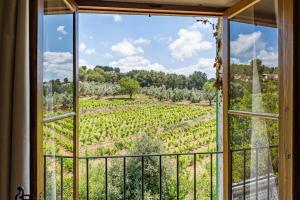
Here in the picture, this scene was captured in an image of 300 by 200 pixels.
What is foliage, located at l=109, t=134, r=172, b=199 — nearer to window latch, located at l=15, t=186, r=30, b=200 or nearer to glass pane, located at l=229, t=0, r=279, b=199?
glass pane, located at l=229, t=0, r=279, b=199

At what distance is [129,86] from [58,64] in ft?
4.57

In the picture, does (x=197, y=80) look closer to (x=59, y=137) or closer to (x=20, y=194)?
(x=59, y=137)

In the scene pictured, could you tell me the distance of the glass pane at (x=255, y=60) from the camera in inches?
77.7

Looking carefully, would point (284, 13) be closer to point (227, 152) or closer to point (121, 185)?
point (227, 152)

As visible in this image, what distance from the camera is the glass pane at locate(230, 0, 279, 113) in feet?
6.47

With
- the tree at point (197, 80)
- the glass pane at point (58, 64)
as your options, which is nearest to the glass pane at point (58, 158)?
the glass pane at point (58, 64)

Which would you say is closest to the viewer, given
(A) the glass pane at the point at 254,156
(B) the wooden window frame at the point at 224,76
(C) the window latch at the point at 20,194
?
(C) the window latch at the point at 20,194

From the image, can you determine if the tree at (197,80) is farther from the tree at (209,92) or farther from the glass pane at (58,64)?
the glass pane at (58,64)

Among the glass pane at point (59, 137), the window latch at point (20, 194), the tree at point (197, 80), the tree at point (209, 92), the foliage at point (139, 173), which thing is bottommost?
the foliage at point (139, 173)

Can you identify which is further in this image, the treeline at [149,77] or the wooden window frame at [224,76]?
the treeline at [149,77]

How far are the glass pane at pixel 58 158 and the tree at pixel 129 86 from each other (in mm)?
1026

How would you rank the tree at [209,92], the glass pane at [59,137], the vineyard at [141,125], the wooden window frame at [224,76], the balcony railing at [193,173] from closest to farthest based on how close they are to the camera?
1. the wooden window frame at [224,76]
2. the glass pane at [59,137]
3. the balcony railing at [193,173]
4. the vineyard at [141,125]
5. the tree at [209,92]

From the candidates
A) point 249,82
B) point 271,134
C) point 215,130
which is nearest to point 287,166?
point 271,134
